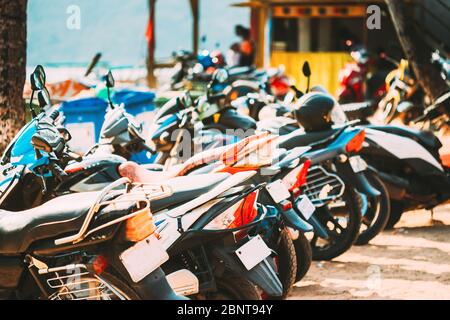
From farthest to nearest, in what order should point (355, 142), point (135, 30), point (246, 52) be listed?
point (135, 30) < point (246, 52) < point (355, 142)

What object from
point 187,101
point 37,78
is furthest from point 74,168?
point 187,101

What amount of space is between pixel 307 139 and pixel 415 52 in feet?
16.2

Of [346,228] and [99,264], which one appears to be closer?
[99,264]

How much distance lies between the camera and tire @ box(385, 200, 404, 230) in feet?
28.5

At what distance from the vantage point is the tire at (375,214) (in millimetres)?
7805

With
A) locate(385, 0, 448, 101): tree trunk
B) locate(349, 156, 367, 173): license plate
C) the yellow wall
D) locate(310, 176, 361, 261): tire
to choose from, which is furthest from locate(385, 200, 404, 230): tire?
the yellow wall

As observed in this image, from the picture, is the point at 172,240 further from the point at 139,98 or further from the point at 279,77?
the point at 279,77

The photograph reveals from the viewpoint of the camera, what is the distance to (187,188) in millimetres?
4906

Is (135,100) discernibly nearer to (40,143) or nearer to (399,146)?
(399,146)

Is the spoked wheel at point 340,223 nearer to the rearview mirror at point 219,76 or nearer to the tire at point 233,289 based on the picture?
the rearview mirror at point 219,76

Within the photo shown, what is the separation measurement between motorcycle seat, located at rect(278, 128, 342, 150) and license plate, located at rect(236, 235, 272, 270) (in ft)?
7.68

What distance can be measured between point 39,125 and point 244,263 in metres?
1.25

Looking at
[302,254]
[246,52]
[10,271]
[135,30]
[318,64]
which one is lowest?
[135,30]

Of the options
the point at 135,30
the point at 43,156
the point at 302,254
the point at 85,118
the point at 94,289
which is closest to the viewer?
the point at 94,289
